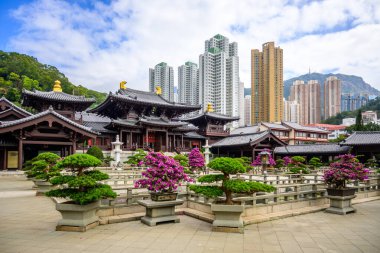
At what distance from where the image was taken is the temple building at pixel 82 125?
2781 cm

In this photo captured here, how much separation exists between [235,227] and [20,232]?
22.8 feet

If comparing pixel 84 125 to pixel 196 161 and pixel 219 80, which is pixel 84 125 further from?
pixel 219 80

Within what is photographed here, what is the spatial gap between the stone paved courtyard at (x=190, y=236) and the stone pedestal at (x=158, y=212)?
0.78 ft

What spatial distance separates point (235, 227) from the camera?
28.6ft

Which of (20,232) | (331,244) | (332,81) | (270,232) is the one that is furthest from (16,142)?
(332,81)

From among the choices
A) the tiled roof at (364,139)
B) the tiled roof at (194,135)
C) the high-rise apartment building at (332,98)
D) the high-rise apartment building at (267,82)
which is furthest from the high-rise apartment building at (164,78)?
the high-rise apartment building at (332,98)

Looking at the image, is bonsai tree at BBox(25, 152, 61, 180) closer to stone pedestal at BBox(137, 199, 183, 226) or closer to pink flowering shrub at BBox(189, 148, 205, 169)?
stone pedestal at BBox(137, 199, 183, 226)

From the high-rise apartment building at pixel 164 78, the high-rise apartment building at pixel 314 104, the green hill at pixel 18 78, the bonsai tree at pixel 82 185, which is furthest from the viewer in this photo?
the high-rise apartment building at pixel 314 104

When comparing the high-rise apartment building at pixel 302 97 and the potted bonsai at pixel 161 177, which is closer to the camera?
the potted bonsai at pixel 161 177

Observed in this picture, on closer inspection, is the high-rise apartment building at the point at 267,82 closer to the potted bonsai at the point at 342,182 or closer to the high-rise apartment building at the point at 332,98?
the high-rise apartment building at the point at 332,98

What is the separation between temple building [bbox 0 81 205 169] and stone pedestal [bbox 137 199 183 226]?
881 inches

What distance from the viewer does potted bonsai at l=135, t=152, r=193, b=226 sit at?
31.3 feet

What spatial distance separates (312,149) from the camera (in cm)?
4081

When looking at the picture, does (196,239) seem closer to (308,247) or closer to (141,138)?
(308,247)
